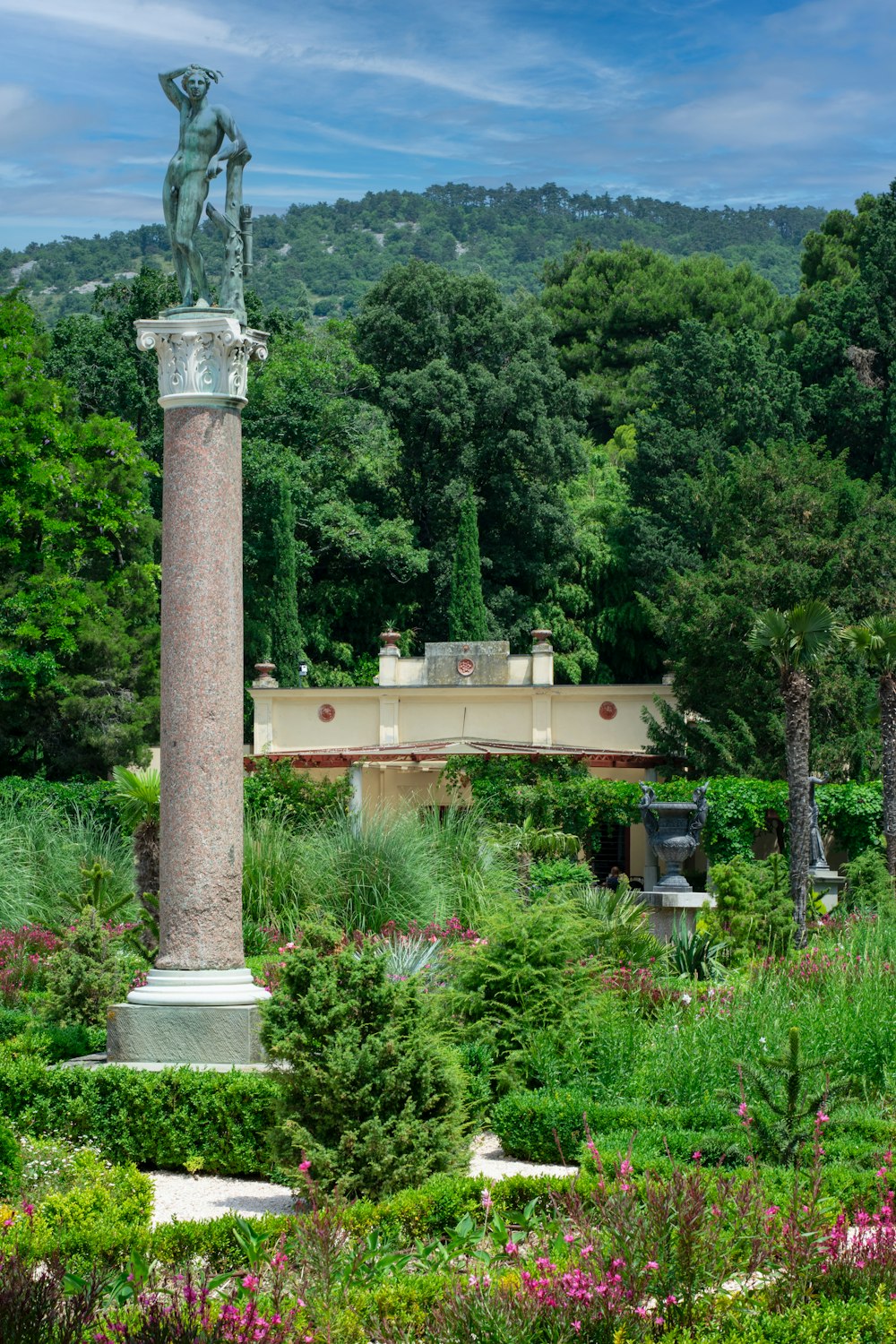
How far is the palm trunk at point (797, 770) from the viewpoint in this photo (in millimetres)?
19422

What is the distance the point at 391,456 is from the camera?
135 ft

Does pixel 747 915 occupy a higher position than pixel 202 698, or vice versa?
pixel 202 698

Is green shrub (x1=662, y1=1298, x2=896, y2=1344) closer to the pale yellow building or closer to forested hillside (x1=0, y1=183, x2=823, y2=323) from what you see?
the pale yellow building

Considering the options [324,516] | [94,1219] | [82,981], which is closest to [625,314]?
[324,516]

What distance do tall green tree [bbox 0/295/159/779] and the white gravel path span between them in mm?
19134

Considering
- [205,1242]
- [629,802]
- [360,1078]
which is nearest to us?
[205,1242]

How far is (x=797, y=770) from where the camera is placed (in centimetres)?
2014

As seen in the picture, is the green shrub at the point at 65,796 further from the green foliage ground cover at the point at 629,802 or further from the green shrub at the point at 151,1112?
the green shrub at the point at 151,1112

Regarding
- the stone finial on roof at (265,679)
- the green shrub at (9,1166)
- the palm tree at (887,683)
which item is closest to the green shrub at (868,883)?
the palm tree at (887,683)

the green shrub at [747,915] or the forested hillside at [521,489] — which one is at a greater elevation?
the forested hillside at [521,489]

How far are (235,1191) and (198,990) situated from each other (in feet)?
7.05

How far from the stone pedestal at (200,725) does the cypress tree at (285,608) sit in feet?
79.9

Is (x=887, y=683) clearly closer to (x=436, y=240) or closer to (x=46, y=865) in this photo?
(x=46, y=865)

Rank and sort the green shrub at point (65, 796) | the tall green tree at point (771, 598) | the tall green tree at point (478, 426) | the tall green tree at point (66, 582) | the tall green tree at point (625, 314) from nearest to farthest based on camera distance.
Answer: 1. the green shrub at point (65, 796)
2. the tall green tree at point (66, 582)
3. the tall green tree at point (771, 598)
4. the tall green tree at point (478, 426)
5. the tall green tree at point (625, 314)
